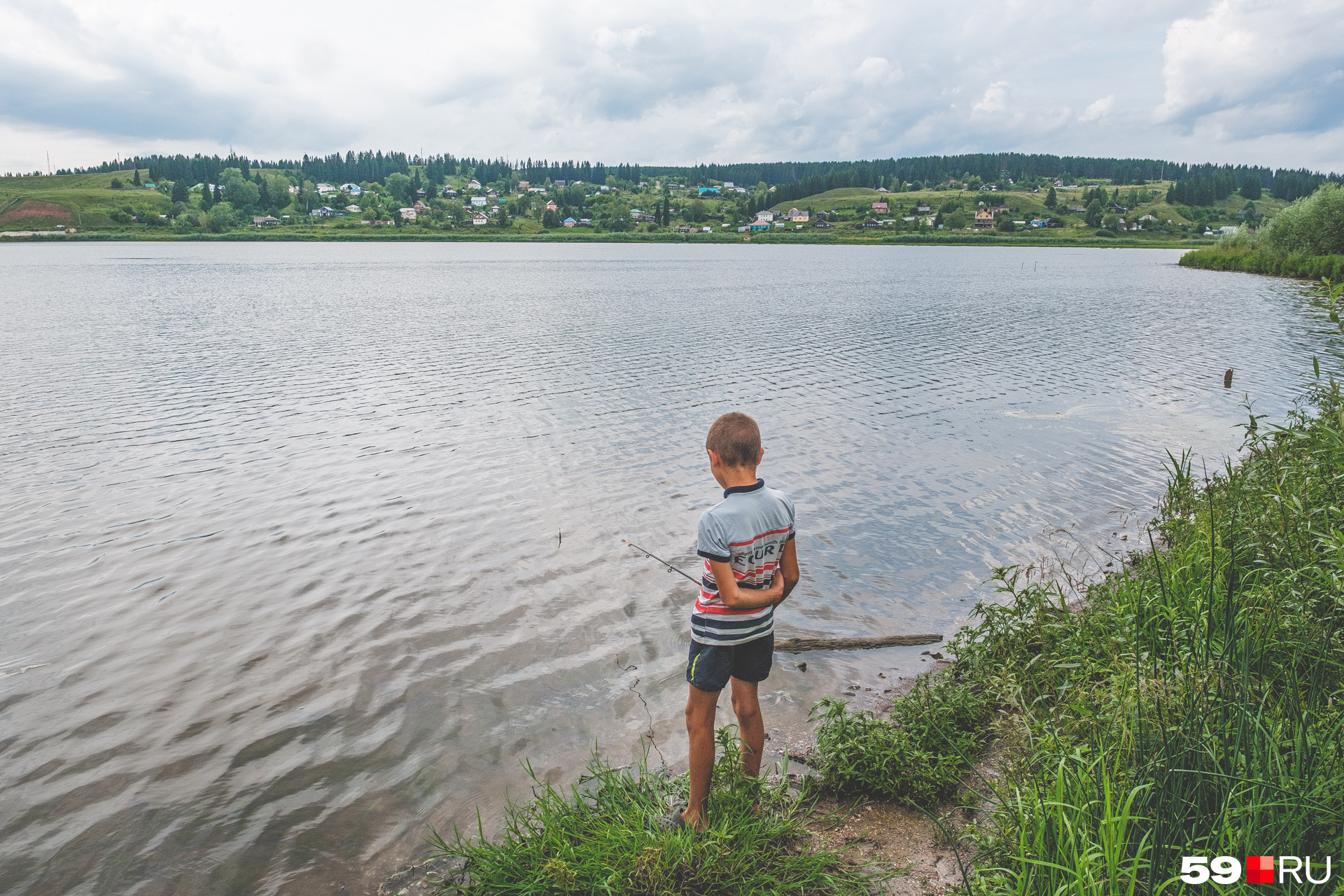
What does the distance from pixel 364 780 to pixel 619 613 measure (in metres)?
3.76

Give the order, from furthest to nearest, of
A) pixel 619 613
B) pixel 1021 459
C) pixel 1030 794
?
pixel 1021 459
pixel 619 613
pixel 1030 794

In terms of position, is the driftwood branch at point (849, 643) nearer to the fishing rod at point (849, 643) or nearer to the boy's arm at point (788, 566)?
the fishing rod at point (849, 643)

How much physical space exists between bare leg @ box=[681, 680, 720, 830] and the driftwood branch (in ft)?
11.9

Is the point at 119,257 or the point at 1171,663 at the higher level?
the point at 119,257

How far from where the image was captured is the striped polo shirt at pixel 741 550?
15.4 feet

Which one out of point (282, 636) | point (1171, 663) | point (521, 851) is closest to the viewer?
point (521, 851)

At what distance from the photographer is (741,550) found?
15.6 ft

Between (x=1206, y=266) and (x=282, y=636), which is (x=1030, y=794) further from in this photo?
(x=1206, y=266)

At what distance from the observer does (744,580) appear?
16.0 ft

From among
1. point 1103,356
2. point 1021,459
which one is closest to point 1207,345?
point 1103,356

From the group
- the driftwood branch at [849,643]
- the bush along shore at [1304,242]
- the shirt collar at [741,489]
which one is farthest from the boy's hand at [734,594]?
the bush along shore at [1304,242]

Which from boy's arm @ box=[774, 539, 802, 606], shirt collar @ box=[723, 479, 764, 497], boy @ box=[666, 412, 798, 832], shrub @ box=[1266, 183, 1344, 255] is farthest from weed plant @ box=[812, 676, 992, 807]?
shrub @ box=[1266, 183, 1344, 255]

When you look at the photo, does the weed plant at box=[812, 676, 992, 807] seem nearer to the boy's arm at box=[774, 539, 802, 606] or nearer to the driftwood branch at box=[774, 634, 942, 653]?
the boy's arm at box=[774, 539, 802, 606]

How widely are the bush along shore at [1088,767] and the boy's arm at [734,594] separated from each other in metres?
1.42
